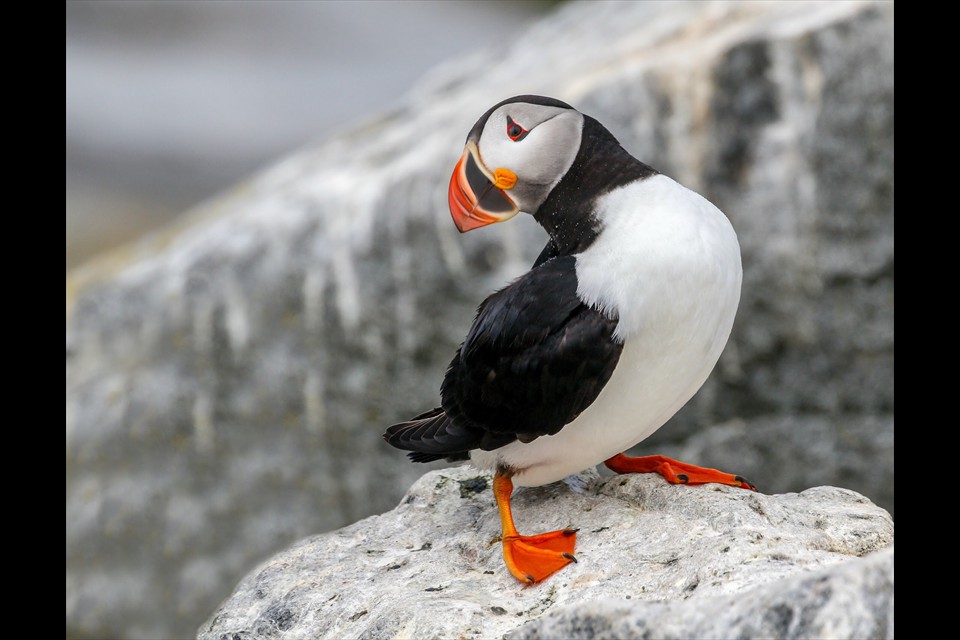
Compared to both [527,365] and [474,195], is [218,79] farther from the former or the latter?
[527,365]

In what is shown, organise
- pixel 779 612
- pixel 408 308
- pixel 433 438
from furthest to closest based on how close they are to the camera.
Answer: pixel 408 308, pixel 433 438, pixel 779 612

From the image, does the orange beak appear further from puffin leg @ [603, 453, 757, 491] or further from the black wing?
puffin leg @ [603, 453, 757, 491]

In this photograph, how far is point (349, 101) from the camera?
39.7ft

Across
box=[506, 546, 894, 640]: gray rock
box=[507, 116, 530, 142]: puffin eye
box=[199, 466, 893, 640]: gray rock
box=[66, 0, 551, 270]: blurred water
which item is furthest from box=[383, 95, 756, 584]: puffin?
box=[66, 0, 551, 270]: blurred water

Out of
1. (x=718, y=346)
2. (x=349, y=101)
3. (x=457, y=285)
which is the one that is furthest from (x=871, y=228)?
(x=349, y=101)

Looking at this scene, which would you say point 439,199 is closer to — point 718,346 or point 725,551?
point 718,346

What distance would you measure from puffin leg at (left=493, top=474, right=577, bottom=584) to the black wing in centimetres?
23

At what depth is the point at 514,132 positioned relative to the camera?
281 centimetres

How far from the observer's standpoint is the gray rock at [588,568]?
2.05m

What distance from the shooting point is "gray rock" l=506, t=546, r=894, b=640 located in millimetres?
1907

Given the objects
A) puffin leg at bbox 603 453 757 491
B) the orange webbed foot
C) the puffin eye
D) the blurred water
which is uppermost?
the blurred water

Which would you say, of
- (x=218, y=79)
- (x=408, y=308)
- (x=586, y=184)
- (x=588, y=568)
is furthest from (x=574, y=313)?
(x=218, y=79)

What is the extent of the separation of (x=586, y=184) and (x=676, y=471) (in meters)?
0.82

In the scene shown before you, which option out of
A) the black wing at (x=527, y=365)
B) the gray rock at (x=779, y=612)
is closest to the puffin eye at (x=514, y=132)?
the black wing at (x=527, y=365)
